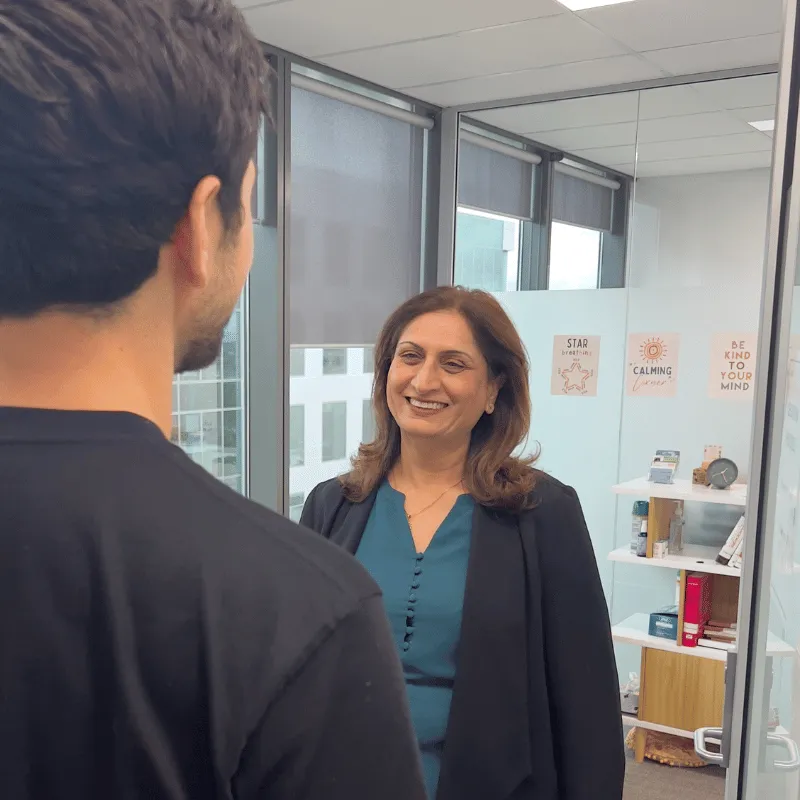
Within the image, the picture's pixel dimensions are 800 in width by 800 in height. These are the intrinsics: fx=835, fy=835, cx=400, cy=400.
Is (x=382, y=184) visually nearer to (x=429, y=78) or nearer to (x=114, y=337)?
(x=429, y=78)

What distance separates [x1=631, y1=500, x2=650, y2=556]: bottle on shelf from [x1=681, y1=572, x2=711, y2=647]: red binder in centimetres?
22

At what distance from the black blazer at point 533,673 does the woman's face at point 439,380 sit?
20 centimetres

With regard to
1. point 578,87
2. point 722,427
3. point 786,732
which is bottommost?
point 786,732

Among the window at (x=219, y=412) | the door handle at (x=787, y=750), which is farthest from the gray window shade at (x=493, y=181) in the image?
the door handle at (x=787, y=750)

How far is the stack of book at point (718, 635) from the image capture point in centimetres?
325

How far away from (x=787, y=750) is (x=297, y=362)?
237cm

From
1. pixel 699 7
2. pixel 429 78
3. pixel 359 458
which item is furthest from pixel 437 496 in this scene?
pixel 429 78

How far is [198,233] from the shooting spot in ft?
1.62

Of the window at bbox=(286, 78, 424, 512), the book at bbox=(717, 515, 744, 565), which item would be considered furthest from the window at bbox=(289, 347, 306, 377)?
the book at bbox=(717, 515, 744, 565)

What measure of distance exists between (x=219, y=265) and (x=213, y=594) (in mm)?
202

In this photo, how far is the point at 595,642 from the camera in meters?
1.48

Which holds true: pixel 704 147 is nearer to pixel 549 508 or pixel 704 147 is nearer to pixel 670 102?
pixel 670 102

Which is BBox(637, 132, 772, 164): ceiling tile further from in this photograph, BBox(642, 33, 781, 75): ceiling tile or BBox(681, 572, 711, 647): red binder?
BBox(681, 572, 711, 647): red binder

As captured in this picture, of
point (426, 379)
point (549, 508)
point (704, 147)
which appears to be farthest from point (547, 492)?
point (704, 147)
